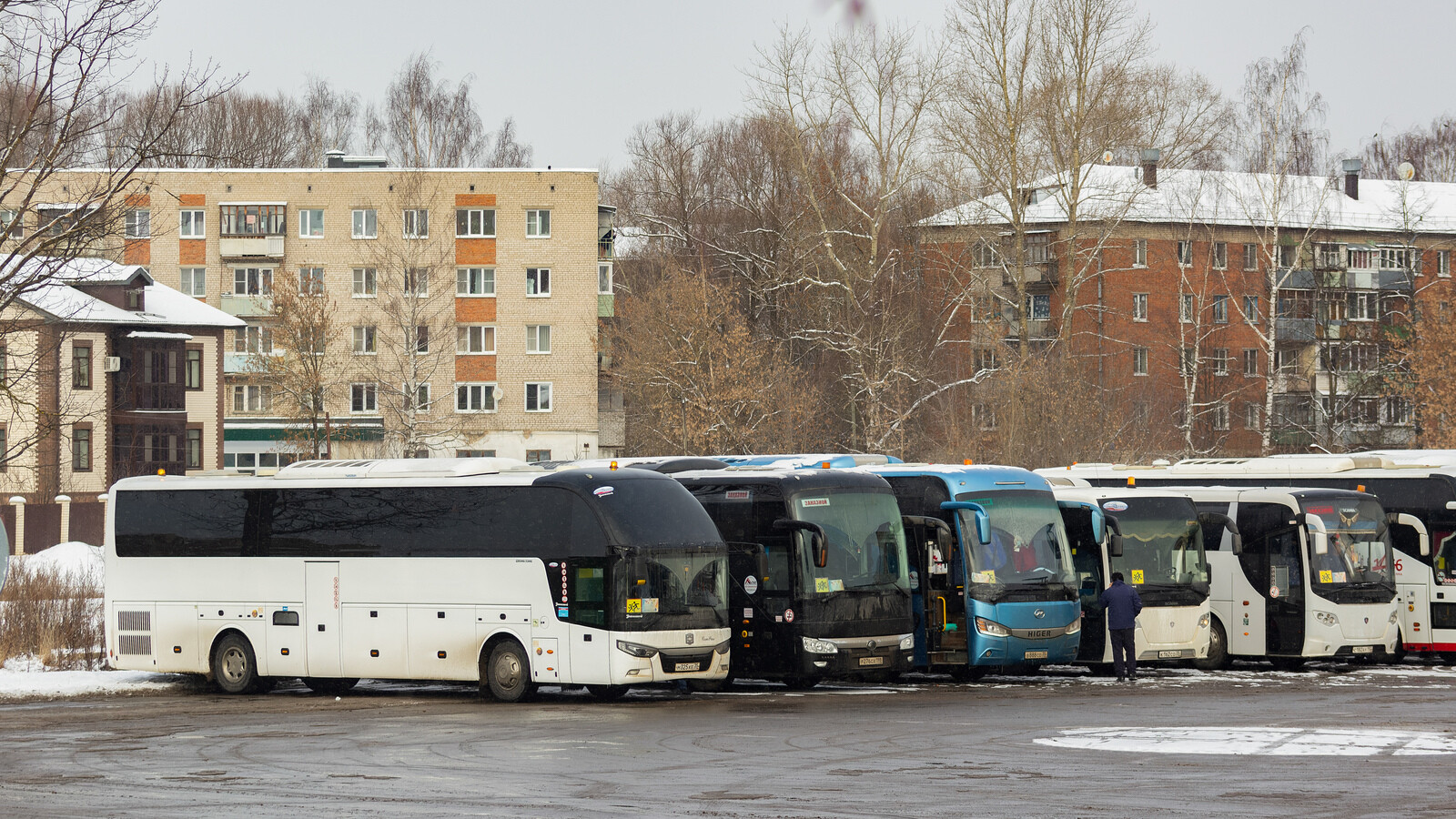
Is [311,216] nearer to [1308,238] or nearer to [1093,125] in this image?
[1093,125]

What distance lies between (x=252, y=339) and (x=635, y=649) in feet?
195

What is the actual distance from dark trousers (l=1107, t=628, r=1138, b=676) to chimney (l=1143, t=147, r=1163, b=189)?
36692mm

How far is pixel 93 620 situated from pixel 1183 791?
68.0ft

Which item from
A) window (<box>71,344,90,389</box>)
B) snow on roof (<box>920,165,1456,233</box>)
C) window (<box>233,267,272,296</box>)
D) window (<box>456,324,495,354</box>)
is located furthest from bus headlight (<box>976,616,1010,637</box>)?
window (<box>233,267,272,296</box>)

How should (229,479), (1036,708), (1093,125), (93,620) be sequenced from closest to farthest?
1. (1036,708)
2. (229,479)
3. (93,620)
4. (1093,125)

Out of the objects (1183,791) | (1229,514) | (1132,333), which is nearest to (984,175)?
(1132,333)

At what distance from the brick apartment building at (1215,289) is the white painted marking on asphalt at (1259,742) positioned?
37330mm

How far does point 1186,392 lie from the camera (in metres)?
63.4

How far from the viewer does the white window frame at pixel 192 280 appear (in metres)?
79.9

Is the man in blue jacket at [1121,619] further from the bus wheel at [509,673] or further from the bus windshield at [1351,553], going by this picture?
the bus wheel at [509,673]

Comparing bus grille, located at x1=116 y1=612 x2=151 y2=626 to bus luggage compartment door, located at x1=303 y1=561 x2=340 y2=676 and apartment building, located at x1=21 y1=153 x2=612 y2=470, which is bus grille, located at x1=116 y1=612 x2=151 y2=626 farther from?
apartment building, located at x1=21 y1=153 x2=612 y2=470

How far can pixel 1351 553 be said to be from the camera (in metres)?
27.3

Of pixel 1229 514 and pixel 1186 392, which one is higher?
pixel 1186 392

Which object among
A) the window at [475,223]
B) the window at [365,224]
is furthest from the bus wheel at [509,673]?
the window at [365,224]
